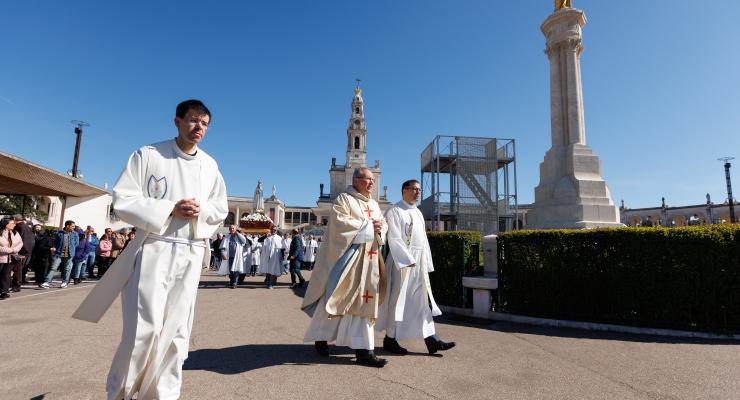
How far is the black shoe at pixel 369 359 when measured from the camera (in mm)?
3816

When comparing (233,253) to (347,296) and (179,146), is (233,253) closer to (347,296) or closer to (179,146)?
(347,296)

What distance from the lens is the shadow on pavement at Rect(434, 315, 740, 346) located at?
5.11 meters

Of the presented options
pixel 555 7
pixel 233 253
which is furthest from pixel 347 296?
pixel 555 7

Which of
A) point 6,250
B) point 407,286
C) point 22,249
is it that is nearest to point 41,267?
point 22,249

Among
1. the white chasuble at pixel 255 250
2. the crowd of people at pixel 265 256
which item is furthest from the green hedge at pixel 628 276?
the white chasuble at pixel 255 250

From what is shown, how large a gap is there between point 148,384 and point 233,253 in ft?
32.6

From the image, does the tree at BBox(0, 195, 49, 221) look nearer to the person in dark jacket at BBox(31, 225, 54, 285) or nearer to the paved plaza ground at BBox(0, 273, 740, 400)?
the person in dark jacket at BBox(31, 225, 54, 285)

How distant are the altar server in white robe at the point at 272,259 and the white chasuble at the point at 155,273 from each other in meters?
9.34

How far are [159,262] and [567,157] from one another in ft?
40.2

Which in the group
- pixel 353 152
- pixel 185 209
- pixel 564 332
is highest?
pixel 353 152

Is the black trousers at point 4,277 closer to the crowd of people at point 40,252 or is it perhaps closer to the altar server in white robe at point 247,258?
the crowd of people at point 40,252

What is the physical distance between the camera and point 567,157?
11875 mm

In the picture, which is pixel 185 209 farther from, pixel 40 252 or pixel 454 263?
pixel 40 252

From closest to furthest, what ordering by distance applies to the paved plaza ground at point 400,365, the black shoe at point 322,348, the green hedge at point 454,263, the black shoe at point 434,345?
1. the paved plaza ground at point 400,365
2. the black shoe at point 322,348
3. the black shoe at point 434,345
4. the green hedge at point 454,263
